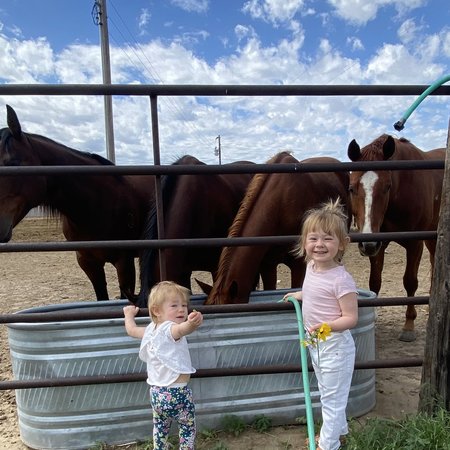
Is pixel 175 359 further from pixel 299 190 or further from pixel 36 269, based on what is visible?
pixel 36 269

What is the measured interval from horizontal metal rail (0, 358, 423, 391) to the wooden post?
24cm

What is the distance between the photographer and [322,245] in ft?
6.02

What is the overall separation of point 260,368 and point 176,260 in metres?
1.14

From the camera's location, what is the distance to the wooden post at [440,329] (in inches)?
78.5

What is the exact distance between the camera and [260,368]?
2.25 m

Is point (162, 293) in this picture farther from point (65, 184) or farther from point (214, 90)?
point (65, 184)

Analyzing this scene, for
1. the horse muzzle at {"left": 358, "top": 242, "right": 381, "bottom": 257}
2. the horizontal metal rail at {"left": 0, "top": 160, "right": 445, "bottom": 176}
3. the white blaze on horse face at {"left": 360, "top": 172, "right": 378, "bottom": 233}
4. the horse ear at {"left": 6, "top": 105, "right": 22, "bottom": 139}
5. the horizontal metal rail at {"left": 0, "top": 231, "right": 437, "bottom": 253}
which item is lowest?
the horse muzzle at {"left": 358, "top": 242, "right": 381, "bottom": 257}

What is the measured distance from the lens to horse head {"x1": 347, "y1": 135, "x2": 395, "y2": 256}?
11.1 feet

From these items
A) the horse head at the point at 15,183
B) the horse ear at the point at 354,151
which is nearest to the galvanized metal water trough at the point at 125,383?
the horse head at the point at 15,183

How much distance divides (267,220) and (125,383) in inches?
57.5

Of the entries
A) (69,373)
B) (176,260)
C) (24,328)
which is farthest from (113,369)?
(176,260)

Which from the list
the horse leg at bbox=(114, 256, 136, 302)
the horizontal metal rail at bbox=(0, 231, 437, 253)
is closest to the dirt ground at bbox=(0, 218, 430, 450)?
the horse leg at bbox=(114, 256, 136, 302)

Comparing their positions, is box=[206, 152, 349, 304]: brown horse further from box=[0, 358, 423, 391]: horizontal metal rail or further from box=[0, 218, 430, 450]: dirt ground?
box=[0, 218, 430, 450]: dirt ground

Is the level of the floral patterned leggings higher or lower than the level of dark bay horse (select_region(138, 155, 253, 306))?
lower
